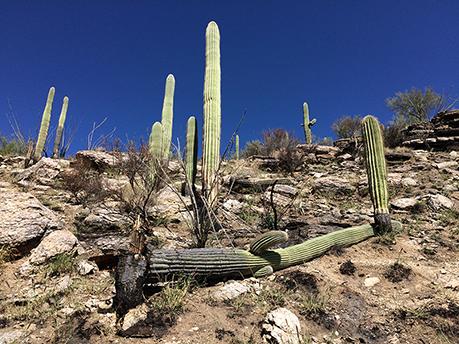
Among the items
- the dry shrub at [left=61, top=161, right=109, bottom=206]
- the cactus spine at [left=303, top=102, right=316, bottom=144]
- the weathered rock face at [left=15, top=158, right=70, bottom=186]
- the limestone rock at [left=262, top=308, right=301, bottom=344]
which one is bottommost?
the limestone rock at [left=262, top=308, right=301, bottom=344]

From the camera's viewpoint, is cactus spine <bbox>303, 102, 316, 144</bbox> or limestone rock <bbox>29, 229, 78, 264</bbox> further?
cactus spine <bbox>303, 102, 316, 144</bbox>

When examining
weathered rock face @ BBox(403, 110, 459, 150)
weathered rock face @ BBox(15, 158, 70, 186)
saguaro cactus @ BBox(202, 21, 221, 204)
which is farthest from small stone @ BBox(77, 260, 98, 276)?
Result: weathered rock face @ BBox(403, 110, 459, 150)

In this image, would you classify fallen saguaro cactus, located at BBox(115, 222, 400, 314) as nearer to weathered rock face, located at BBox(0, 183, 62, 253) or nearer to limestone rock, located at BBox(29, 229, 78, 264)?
limestone rock, located at BBox(29, 229, 78, 264)

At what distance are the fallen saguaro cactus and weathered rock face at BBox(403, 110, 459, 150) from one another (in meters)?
7.80

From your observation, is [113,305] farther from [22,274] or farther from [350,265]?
[350,265]

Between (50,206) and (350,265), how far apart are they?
536 cm

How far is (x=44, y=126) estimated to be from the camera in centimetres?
1109

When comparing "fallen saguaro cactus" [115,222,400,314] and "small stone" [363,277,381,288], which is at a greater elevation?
"fallen saguaro cactus" [115,222,400,314]

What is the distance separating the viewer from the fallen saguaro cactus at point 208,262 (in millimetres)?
2971

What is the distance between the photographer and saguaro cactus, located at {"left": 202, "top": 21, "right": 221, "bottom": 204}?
5.02m

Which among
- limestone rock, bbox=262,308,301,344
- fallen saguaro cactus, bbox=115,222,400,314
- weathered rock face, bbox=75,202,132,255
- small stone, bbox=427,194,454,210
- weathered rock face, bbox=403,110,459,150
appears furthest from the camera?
weathered rock face, bbox=403,110,459,150

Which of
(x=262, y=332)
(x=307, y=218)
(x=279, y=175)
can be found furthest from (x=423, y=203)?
(x=262, y=332)

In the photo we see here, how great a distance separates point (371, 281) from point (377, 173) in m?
2.23

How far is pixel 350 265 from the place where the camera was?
3.97m
